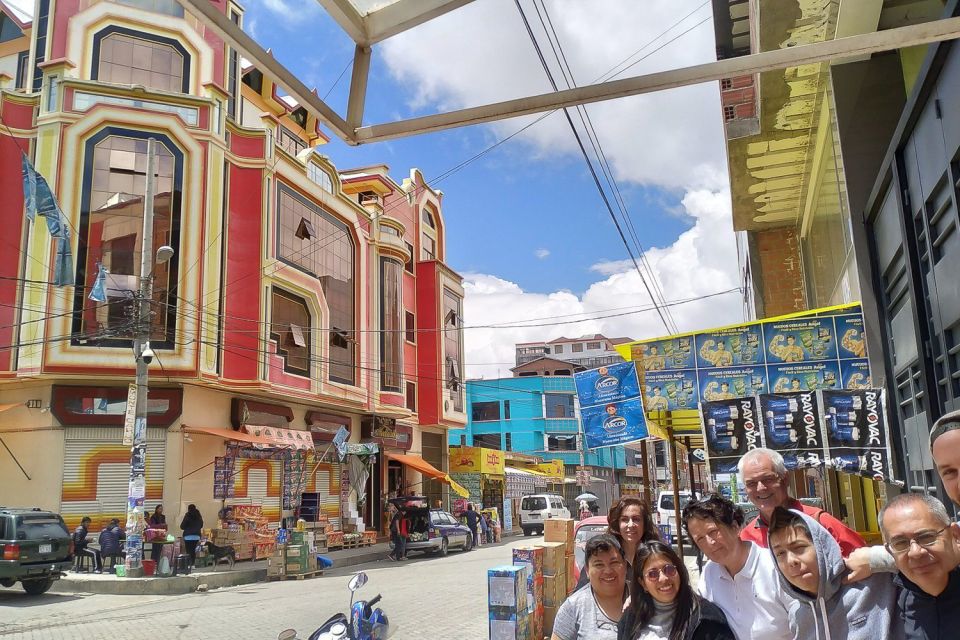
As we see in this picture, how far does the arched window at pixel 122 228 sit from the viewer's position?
20.5m

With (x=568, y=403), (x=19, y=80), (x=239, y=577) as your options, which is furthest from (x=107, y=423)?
(x=568, y=403)

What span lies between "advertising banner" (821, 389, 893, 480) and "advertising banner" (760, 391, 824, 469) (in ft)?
0.46

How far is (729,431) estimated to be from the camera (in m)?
9.18

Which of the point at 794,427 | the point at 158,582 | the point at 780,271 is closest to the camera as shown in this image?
the point at 794,427

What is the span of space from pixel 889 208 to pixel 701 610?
221 inches

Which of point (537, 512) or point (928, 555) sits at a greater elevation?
point (928, 555)

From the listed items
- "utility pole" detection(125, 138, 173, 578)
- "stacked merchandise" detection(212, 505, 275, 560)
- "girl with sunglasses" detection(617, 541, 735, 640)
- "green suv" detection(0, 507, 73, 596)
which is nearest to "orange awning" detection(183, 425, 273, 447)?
"stacked merchandise" detection(212, 505, 275, 560)

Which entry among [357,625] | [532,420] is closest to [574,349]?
[532,420]

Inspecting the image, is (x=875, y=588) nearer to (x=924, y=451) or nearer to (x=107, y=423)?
(x=924, y=451)

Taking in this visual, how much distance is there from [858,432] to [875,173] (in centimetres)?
293

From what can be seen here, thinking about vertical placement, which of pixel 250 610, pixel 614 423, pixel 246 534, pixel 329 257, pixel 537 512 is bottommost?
pixel 250 610

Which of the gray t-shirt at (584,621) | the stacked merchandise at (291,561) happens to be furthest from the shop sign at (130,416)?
the gray t-shirt at (584,621)

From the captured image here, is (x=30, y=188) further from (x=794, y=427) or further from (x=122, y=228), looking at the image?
(x=794, y=427)

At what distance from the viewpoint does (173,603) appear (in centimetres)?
1445
